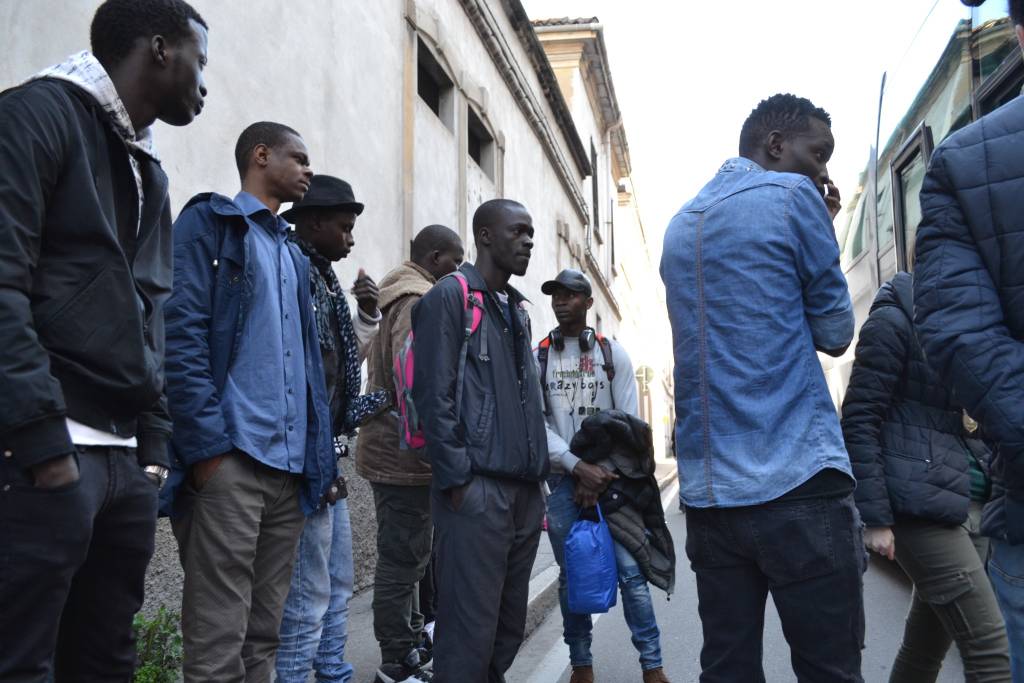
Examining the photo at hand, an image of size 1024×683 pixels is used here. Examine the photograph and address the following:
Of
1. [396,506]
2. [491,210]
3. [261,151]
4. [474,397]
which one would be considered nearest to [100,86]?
[261,151]

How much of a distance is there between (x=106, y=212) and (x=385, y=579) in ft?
7.99

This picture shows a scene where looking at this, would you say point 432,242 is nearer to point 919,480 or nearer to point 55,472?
point 919,480

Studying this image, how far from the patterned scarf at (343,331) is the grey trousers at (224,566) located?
2.20 ft

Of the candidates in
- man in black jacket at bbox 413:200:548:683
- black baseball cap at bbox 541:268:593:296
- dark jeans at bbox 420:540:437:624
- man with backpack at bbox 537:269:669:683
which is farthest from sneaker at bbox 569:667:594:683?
black baseball cap at bbox 541:268:593:296

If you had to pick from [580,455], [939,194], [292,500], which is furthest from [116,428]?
[580,455]

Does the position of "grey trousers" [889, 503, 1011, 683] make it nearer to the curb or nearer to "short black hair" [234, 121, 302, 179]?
"short black hair" [234, 121, 302, 179]

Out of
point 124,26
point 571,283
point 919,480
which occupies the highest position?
point 124,26

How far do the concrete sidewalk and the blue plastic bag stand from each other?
1059mm

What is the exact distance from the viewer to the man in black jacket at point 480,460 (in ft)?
9.59

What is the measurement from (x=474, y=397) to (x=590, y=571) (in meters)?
1.42

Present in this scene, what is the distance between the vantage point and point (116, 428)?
1915mm

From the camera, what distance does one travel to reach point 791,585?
2.19m

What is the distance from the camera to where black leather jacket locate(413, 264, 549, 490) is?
295 cm

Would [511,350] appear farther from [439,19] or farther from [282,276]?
[439,19]
